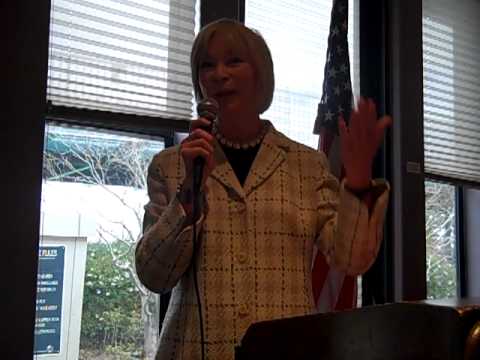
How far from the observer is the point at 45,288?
85.5 inches

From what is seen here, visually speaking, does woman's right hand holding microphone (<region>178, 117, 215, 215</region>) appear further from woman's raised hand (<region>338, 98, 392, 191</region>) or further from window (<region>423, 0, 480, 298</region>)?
window (<region>423, 0, 480, 298</region>)

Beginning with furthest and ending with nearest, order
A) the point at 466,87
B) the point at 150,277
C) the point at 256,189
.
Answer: the point at 466,87 → the point at 256,189 → the point at 150,277

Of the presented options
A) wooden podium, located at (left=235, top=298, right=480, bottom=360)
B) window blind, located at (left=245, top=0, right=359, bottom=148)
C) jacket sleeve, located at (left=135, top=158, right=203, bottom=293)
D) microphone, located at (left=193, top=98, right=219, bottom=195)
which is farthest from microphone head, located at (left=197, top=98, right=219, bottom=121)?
window blind, located at (left=245, top=0, right=359, bottom=148)

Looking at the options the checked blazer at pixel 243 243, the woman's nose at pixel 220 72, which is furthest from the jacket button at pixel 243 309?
the woman's nose at pixel 220 72

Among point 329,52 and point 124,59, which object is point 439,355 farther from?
point 329,52

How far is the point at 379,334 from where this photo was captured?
0.56 m

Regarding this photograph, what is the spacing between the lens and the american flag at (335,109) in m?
2.46

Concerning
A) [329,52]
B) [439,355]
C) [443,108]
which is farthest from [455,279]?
[439,355]

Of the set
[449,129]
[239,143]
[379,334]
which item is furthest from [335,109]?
[379,334]

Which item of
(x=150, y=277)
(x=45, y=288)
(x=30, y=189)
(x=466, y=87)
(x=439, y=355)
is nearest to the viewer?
(x=439, y=355)

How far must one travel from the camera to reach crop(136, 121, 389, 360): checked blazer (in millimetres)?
1164

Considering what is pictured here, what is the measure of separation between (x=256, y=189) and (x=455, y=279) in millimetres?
2747

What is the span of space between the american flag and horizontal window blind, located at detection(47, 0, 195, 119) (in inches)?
23.1

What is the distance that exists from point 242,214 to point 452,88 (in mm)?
2654
